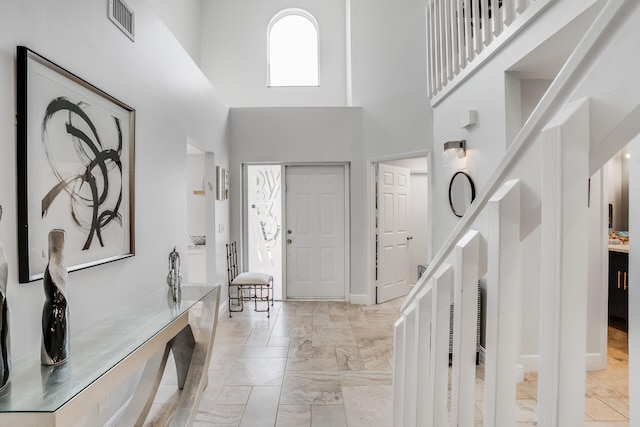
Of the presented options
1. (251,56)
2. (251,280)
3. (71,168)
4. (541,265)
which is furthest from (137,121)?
(251,56)

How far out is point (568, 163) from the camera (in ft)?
1.63

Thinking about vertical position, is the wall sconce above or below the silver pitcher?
above

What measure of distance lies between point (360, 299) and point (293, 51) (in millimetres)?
4315

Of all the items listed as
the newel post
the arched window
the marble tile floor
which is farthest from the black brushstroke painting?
the arched window

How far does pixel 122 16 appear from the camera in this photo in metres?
2.24

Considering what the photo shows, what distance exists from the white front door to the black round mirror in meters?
2.03

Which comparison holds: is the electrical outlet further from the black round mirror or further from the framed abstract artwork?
the black round mirror

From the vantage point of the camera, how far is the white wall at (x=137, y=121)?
144 cm

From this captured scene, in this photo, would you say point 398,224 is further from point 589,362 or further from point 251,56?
point 251,56

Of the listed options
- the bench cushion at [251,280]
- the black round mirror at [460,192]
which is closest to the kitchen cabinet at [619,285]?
the black round mirror at [460,192]

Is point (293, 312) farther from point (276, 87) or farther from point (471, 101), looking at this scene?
point (276, 87)

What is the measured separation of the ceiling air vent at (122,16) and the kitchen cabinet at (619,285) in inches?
190

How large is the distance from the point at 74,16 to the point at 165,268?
1.75 metres

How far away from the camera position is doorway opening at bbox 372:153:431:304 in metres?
5.00
